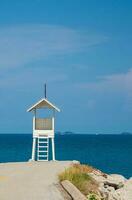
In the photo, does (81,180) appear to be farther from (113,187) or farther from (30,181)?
(113,187)

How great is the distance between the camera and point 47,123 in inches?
1580

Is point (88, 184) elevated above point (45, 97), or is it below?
below

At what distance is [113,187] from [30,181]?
485 cm

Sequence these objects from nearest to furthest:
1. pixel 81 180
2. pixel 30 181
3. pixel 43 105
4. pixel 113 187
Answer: pixel 81 180 < pixel 30 181 < pixel 113 187 < pixel 43 105

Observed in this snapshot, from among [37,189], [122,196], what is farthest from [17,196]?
[122,196]

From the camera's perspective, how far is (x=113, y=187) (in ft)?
101

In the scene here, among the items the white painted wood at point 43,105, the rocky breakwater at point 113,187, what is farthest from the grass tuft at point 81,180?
the white painted wood at point 43,105

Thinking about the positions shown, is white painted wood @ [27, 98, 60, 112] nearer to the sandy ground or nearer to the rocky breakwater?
the sandy ground

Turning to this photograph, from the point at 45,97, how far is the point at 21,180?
525 inches

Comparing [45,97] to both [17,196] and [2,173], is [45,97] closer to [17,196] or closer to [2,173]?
[2,173]

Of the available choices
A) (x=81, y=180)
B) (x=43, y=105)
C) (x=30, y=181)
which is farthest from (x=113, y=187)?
(x=43, y=105)

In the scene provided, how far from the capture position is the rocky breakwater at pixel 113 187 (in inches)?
1101

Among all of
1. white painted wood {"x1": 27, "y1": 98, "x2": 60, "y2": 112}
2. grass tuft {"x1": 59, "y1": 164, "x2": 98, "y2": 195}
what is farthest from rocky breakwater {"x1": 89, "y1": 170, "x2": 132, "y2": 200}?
white painted wood {"x1": 27, "y1": 98, "x2": 60, "y2": 112}

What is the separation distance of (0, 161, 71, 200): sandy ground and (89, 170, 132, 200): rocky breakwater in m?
1.96
